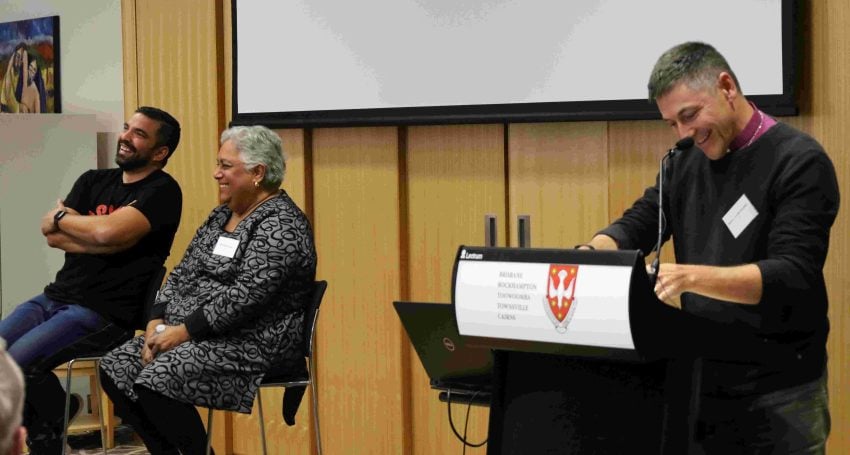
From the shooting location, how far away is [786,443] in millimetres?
2332

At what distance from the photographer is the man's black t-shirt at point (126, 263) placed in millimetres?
4395

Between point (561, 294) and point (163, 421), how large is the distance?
212 centimetres

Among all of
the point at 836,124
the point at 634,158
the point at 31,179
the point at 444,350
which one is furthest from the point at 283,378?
the point at 31,179

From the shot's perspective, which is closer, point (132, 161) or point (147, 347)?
point (147, 347)

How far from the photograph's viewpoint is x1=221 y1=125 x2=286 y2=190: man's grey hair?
4035 millimetres

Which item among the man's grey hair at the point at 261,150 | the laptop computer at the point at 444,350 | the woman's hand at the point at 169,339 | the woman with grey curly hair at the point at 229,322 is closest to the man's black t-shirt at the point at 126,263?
the woman with grey curly hair at the point at 229,322

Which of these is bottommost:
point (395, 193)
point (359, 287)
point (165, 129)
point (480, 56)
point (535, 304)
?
point (359, 287)

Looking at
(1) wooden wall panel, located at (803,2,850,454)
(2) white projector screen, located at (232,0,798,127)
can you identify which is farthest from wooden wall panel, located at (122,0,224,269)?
(1) wooden wall panel, located at (803,2,850,454)

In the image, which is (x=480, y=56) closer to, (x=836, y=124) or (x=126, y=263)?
(x=836, y=124)

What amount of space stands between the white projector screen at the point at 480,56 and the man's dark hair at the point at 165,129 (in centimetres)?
26

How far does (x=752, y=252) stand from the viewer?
7.73 ft

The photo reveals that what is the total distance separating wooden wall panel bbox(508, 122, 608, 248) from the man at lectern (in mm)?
1366

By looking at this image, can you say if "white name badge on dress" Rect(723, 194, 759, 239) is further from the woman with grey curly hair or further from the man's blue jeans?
the man's blue jeans

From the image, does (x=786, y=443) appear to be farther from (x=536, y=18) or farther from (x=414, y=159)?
(x=414, y=159)
